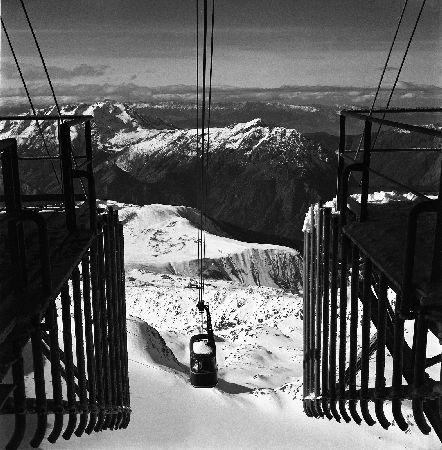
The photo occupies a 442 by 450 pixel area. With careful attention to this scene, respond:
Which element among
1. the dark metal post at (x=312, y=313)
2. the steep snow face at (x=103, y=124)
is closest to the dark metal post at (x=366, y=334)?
the dark metal post at (x=312, y=313)

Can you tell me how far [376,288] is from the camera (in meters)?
4.81

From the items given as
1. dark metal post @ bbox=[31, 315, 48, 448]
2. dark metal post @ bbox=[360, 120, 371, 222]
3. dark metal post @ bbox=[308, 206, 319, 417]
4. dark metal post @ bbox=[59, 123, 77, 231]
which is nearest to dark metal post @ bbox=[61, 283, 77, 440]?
dark metal post @ bbox=[31, 315, 48, 448]

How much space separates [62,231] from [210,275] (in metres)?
36.1

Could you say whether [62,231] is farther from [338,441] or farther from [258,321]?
[258,321]

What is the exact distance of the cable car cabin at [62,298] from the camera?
3.00 m

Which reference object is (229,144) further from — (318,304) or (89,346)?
(89,346)

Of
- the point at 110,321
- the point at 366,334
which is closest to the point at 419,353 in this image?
the point at 366,334

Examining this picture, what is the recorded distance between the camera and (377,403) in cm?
415

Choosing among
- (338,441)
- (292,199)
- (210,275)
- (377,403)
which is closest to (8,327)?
(377,403)

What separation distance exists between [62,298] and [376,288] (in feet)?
7.77

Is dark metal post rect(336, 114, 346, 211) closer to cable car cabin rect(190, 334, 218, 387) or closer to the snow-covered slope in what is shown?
cable car cabin rect(190, 334, 218, 387)

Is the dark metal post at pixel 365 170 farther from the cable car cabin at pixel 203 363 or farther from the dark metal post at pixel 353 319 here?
the cable car cabin at pixel 203 363

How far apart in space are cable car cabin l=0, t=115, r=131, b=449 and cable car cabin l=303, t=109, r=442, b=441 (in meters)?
1.84

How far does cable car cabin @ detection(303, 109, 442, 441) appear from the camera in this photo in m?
2.86
